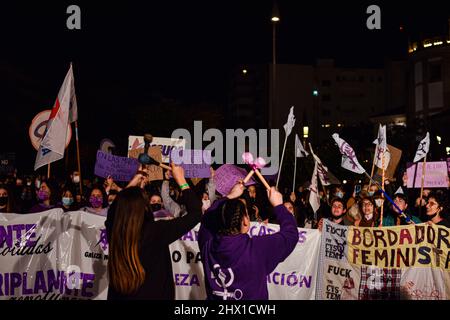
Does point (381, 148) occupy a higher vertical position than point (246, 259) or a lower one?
higher

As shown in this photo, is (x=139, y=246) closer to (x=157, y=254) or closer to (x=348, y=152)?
(x=157, y=254)

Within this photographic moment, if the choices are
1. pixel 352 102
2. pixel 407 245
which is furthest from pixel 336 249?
pixel 352 102

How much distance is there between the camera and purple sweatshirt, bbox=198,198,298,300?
415cm

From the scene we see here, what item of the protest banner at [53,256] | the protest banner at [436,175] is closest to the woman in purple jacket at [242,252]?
the protest banner at [53,256]

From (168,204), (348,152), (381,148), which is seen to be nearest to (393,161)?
(381,148)

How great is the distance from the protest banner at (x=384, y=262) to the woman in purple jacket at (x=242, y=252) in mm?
3547

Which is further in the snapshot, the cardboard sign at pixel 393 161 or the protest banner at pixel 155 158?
the cardboard sign at pixel 393 161

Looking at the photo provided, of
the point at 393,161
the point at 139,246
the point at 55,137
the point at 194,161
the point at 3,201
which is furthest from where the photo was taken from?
the point at 393,161

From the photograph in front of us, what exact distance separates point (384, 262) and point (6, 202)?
4.91 meters

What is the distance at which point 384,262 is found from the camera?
7555 millimetres

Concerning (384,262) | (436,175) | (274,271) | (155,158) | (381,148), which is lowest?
(274,271)

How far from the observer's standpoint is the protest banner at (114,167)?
391 inches

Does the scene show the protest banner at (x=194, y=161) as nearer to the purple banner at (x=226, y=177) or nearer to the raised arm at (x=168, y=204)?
the purple banner at (x=226, y=177)

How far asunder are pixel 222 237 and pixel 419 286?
13.4 feet
